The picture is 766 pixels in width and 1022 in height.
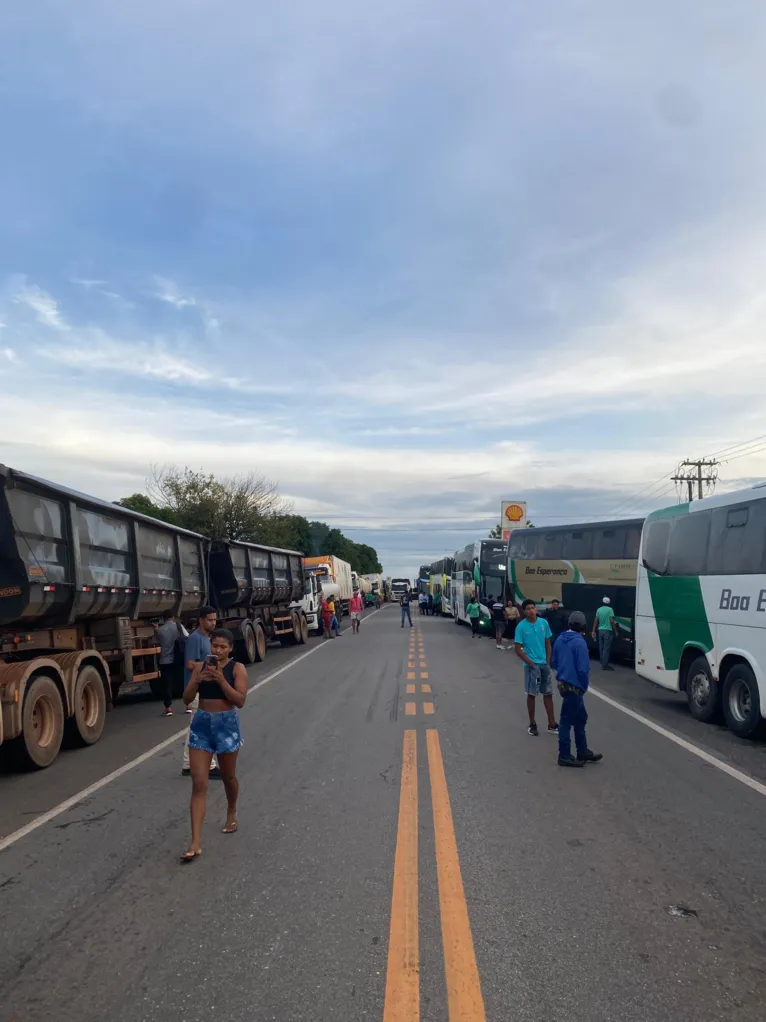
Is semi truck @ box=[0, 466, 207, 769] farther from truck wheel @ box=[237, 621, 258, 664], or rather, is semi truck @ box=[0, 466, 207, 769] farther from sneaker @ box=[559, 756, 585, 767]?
truck wheel @ box=[237, 621, 258, 664]

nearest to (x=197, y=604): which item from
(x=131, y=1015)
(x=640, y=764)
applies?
(x=640, y=764)

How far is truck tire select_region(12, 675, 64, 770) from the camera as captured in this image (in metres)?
8.84

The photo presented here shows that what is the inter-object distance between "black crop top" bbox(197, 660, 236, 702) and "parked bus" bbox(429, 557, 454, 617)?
127 ft

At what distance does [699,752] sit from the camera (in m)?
9.41

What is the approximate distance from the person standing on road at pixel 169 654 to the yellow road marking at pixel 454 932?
7375 millimetres

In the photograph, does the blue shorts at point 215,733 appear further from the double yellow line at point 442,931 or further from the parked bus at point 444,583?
the parked bus at point 444,583

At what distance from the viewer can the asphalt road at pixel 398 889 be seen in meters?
3.77

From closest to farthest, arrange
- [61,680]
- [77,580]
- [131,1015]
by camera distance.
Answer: [131,1015], [61,680], [77,580]

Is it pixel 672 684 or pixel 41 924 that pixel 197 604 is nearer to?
pixel 672 684

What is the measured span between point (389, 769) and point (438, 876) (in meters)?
3.20

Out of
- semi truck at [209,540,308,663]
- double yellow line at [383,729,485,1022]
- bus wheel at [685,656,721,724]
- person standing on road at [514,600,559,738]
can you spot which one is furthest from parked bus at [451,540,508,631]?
double yellow line at [383,729,485,1022]

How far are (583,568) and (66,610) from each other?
640 inches

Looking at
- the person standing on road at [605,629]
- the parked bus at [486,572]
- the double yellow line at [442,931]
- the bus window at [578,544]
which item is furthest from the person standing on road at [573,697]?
the parked bus at [486,572]

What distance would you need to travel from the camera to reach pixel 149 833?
644cm
